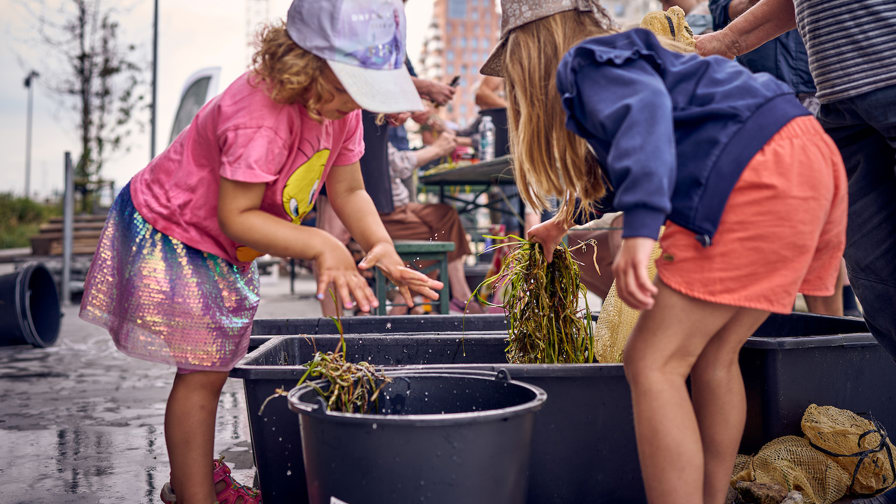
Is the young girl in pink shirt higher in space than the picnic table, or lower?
lower

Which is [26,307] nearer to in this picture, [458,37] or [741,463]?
[741,463]

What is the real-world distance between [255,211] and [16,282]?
346 centimetres

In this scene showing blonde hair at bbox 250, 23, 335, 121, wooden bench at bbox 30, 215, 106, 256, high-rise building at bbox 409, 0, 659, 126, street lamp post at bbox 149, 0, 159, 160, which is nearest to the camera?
blonde hair at bbox 250, 23, 335, 121

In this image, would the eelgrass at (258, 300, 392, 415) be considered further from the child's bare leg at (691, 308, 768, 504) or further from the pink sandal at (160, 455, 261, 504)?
the child's bare leg at (691, 308, 768, 504)

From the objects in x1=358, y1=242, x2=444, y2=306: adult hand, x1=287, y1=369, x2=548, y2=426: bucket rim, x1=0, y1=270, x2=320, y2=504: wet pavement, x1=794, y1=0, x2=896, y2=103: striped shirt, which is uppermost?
x1=794, y1=0, x2=896, y2=103: striped shirt

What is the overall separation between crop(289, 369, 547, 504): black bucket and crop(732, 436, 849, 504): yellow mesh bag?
0.86 meters

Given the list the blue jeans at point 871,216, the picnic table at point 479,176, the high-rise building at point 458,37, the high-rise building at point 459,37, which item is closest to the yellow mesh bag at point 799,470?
the blue jeans at point 871,216

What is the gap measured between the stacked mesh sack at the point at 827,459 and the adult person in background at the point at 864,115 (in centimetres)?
24

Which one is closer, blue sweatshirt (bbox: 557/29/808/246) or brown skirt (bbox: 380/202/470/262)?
blue sweatshirt (bbox: 557/29/808/246)

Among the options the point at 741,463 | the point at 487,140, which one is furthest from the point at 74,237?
the point at 741,463

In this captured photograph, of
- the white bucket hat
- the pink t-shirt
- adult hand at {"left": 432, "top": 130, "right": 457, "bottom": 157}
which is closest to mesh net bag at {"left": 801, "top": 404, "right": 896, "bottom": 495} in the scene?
the white bucket hat

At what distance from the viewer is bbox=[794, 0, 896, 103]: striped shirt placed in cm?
162

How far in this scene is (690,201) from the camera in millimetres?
1419

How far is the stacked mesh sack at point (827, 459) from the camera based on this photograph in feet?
6.18
